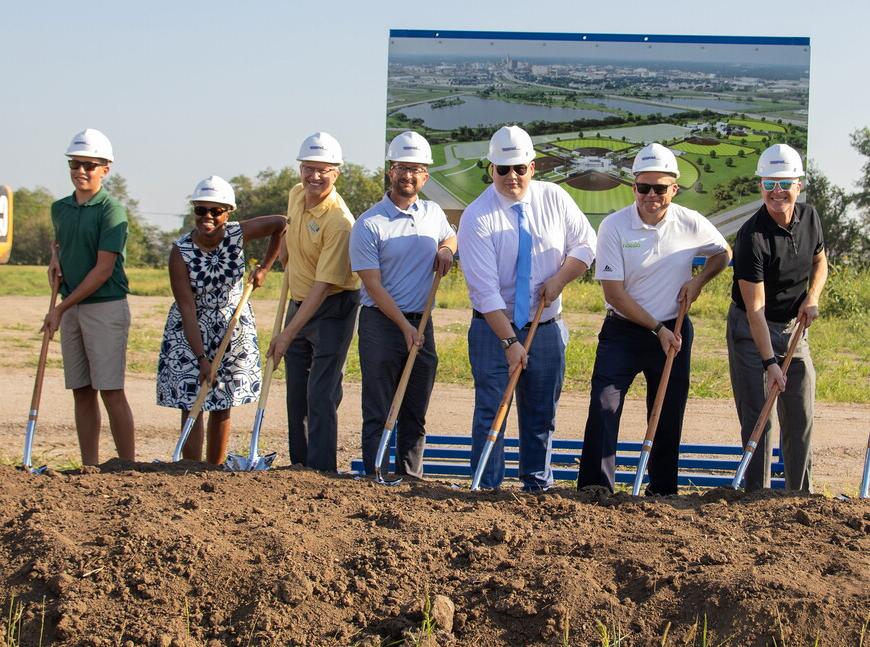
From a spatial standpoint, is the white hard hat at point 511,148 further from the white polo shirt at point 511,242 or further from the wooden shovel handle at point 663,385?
the wooden shovel handle at point 663,385

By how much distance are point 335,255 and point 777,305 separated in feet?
7.80

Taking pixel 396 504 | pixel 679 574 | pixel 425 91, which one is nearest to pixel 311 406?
pixel 396 504

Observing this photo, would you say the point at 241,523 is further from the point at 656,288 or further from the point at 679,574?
the point at 656,288

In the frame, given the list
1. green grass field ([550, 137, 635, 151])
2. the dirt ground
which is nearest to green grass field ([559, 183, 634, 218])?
green grass field ([550, 137, 635, 151])

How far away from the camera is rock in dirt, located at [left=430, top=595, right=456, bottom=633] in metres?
4.33

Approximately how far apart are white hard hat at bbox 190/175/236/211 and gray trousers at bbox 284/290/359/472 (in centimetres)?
71

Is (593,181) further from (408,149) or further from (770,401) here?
(770,401)

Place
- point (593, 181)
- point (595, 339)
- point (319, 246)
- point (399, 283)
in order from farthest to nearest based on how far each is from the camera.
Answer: point (595, 339), point (593, 181), point (319, 246), point (399, 283)

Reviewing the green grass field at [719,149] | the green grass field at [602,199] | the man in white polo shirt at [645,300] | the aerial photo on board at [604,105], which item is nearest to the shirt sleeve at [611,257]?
the man in white polo shirt at [645,300]

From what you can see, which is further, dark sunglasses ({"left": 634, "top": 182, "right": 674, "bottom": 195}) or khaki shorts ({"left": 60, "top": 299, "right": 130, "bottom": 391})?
khaki shorts ({"left": 60, "top": 299, "right": 130, "bottom": 391})

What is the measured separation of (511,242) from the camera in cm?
623

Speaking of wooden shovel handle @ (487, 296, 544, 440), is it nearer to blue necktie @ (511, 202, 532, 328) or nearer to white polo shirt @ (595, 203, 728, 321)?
blue necktie @ (511, 202, 532, 328)

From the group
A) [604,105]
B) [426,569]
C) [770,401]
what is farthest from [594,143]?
[426,569]

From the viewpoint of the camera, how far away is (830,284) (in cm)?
1792
